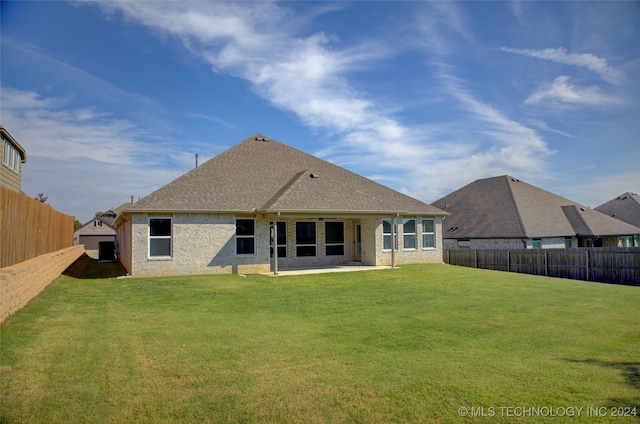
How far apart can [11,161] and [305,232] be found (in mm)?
15919

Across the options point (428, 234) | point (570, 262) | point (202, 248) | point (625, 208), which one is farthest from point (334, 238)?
point (625, 208)

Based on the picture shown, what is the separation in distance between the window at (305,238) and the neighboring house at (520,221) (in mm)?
13596

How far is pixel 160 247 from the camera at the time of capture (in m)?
17.6

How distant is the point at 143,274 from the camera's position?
1728 centimetres

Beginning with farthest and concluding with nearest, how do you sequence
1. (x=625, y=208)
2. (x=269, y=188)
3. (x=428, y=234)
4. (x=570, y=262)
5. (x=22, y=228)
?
(x=625, y=208) < (x=428, y=234) < (x=570, y=262) < (x=269, y=188) < (x=22, y=228)

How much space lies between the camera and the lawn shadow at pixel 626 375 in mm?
4500

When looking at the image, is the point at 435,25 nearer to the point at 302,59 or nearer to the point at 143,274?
the point at 302,59

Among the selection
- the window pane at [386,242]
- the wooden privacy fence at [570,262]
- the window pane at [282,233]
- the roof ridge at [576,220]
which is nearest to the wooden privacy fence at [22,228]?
the window pane at [282,233]

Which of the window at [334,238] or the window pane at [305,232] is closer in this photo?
the window pane at [305,232]

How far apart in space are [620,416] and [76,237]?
60579 millimetres

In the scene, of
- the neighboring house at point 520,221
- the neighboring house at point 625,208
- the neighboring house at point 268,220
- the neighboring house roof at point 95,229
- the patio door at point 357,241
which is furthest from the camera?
the neighboring house roof at point 95,229

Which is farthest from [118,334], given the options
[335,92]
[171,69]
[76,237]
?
[76,237]

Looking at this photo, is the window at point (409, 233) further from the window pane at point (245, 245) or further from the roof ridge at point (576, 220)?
the roof ridge at point (576, 220)

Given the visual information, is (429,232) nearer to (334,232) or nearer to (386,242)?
(386,242)
